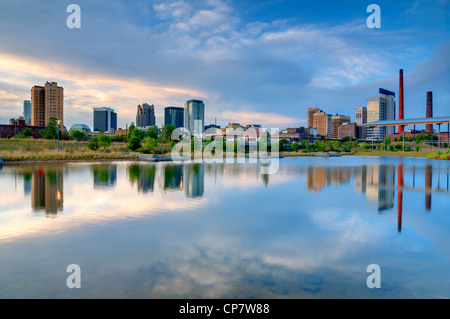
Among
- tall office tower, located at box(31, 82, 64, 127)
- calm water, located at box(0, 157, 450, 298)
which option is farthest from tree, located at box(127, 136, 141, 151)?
tall office tower, located at box(31, 82, 64, 127)

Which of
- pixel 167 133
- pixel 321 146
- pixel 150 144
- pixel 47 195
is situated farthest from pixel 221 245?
pixel 321 146

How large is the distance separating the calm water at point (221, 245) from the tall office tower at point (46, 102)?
17359cm

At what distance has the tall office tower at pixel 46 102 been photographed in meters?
161

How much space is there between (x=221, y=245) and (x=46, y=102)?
187m

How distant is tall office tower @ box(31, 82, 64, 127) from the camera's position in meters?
161

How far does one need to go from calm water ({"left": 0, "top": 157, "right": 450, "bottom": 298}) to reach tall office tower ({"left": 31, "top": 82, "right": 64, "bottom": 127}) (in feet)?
570

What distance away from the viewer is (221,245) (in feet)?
22.3

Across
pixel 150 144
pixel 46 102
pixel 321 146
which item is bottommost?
pixel 150 144

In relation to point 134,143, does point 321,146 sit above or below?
above

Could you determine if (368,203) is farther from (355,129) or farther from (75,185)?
(355,129)

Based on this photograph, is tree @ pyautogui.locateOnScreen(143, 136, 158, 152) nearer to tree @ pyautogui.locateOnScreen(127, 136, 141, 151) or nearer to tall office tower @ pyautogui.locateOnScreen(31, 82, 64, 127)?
tree @ pyautogui.locateOnScreen(127, 136, 141, 151)

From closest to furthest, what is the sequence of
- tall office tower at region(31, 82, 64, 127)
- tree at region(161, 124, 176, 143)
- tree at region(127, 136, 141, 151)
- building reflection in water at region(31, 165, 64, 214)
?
building reflection in water at region(31, 165, 64, 214) < tree at region(127, 136, 141, 151) < tree at region(161, 124, 176, 143) < tall office tower at region(31, 82, 64, 127)

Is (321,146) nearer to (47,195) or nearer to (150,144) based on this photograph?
(150,144)
